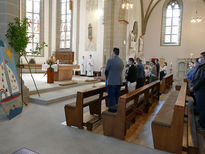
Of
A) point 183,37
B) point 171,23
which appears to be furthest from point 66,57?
point 183,37

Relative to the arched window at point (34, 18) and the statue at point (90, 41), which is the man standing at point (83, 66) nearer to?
the statue at point (90, 41)

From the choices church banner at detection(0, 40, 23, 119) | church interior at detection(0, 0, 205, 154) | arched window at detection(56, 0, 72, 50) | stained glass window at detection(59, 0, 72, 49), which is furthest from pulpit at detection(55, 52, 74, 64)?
church banner at detection(0, 40, 23, 119)

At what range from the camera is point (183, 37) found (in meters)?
15.8

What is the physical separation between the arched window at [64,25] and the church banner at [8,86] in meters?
9.96

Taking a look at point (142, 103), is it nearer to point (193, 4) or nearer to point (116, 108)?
point (116, 108)

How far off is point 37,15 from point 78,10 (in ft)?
11.8

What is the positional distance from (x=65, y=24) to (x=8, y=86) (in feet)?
36.4

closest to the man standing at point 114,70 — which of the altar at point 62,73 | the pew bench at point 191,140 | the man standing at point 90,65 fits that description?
the pew bench at point 191,140

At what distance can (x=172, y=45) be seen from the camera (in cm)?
1623

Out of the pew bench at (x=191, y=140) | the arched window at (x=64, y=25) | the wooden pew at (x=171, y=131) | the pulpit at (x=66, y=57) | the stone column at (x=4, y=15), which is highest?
the arched window at (x=64, y=25)

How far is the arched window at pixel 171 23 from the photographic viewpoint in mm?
16062

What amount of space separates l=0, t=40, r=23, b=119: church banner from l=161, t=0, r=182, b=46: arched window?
14.9 meters

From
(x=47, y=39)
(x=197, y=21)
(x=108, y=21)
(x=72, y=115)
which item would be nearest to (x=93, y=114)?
(x=72, y=115)

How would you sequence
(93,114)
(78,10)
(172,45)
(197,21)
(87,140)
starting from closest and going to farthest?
(87,140), (93,114), (78,10), (197,21), (172,45)
